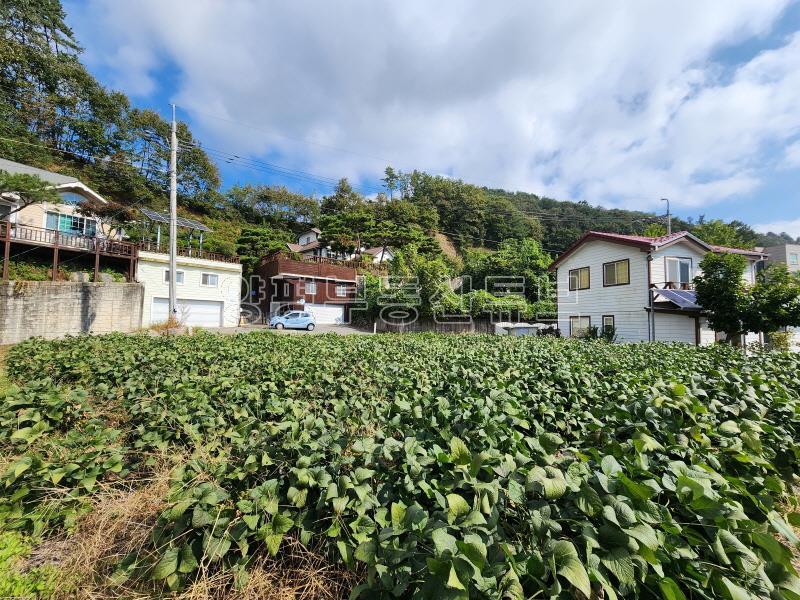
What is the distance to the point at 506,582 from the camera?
3.43 ft

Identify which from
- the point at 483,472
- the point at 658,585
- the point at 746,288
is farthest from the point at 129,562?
the point at 746,288

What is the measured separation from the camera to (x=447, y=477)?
5.19 ft

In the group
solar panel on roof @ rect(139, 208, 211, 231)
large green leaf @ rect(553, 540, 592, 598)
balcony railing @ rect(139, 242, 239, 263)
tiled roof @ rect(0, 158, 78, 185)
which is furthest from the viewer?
solar panel on roof @ rect(139, 208, 211, 231)

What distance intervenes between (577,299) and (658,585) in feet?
67.5

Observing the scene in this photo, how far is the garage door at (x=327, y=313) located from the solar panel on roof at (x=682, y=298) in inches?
962

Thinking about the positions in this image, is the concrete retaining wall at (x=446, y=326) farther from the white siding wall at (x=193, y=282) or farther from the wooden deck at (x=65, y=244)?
the wooden deck at (x=65, y=244)

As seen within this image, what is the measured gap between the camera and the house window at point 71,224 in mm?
21031

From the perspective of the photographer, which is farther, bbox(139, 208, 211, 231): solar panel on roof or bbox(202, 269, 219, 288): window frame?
bbox(202, 269, 219, 288): window frame

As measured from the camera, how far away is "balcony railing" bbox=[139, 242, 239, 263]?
77.5ft

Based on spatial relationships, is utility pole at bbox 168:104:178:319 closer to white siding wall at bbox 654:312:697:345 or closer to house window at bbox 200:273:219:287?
house window at bbox 200:273:219:287

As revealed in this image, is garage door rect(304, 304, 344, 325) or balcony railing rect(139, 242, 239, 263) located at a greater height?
balcony railing rect(139, 242, 239, 263)

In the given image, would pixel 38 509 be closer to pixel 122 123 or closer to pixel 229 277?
pixel 229 277

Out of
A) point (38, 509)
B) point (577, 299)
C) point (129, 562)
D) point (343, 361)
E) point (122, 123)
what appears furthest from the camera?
point (122, 123)

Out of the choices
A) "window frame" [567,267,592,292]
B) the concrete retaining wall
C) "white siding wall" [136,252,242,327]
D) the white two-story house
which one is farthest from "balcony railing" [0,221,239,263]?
the white two-story house
